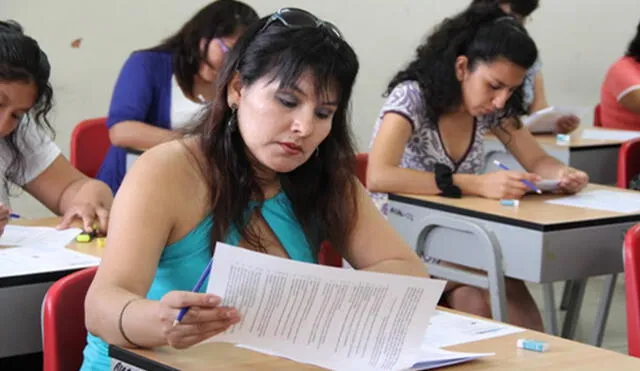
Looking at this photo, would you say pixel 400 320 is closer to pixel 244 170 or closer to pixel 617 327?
pixel 244 170

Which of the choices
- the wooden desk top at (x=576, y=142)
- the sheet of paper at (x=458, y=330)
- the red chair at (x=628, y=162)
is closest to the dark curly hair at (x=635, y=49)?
the wooden desk top at (x=576, y=142)

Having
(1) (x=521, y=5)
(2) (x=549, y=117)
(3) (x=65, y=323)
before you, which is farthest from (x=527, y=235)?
(1) (x=521, y=5)

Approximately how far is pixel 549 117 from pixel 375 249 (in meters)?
2.80

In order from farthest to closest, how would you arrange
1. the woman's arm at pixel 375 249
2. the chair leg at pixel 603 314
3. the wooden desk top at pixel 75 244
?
1. the chair leg at pixel 603 314
2. the wooden desk top at pixel 75 244
3. the woman's arm at pixel 375 249

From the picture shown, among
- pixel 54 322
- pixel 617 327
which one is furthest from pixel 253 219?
pixel 617 327

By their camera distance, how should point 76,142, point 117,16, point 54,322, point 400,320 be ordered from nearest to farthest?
point 400,320 → point 54,322 → point 76,142 → point 117,16

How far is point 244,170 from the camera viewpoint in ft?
5.95

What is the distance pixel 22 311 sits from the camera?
206cm

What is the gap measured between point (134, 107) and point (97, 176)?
0.28 meters

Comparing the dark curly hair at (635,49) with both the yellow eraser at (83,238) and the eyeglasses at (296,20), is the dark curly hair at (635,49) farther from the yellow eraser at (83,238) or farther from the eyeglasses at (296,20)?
the eyeglasses at (296,20)

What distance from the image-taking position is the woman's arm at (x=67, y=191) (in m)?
2.62

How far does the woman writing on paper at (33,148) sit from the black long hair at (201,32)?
103 centimetres

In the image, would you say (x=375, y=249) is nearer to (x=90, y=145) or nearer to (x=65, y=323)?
(x=65, y=323)

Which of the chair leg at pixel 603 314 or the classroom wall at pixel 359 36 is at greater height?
the classroom wall at pixel 359 36
